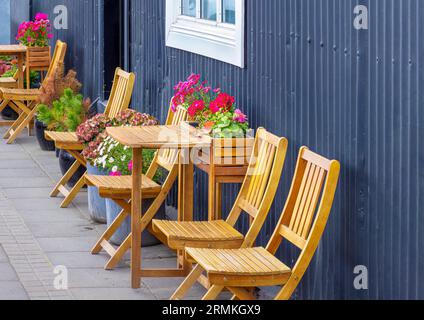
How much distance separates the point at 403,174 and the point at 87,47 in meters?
7.65

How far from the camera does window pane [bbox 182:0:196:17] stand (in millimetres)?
8958

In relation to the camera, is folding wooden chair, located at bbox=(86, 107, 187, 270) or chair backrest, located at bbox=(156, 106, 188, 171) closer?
folding wooden chair, located at bbox=(86, 107, 187, 270)

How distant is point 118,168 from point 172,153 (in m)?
0.65

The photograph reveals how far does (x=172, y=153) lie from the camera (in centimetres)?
786

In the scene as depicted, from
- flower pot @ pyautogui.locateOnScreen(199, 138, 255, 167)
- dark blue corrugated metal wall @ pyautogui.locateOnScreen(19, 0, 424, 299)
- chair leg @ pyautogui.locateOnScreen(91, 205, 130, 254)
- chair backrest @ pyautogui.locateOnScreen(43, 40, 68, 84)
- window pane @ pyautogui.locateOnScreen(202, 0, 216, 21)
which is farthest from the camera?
chair backrest @ pyautogui.locateOnScreen(43, 40, 68, 84)

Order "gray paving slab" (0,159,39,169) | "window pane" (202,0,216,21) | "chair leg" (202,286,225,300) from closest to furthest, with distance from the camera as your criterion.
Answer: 1. "chair leg" (202,286,225,300)
2. "window pane" (202,0,216,21)
3. "gray paving slab" (0,159,39,169)

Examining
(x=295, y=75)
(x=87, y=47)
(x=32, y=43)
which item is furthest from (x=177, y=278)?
(x=32, y=43)

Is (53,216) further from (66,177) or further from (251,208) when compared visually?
(251,208)

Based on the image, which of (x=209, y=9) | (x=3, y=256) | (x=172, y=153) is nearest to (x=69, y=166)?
(x=3, y=256)

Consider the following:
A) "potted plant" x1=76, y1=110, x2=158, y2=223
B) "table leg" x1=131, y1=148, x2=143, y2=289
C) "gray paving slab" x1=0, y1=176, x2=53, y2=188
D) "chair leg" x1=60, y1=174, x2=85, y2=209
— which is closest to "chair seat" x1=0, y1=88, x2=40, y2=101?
"gray paving slab" x1=0, y1=176, x2=53, y2=188

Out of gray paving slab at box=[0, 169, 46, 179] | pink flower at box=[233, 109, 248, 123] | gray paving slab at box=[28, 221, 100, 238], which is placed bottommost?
gray paving slab at box=[28, 221, 100, 238]

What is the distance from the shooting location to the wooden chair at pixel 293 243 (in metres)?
5.54

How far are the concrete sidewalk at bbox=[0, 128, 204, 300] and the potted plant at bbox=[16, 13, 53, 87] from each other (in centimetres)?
273

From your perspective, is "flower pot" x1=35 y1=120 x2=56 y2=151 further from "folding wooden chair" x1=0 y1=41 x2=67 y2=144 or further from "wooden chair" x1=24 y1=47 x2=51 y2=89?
"wooden chair" x1=24 y1=47 x2=51 y2=89
